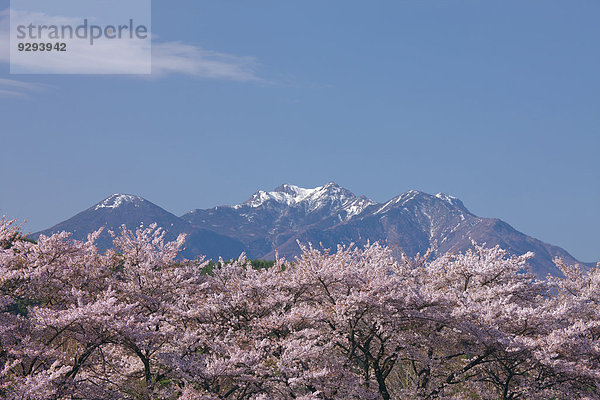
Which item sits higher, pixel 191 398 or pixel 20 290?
pixel 20 290

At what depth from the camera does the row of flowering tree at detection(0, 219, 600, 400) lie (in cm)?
1980

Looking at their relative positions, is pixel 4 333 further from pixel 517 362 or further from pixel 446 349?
pixel 517 362

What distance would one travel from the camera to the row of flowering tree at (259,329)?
1980 centimetres

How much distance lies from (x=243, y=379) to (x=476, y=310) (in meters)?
9.13

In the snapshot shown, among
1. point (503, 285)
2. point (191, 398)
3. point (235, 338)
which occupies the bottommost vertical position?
point (191, 398)

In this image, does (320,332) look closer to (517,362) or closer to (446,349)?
(446,349)

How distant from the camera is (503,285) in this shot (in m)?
27.8

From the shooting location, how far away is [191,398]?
1927 cm

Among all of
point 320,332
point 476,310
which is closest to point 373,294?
point 320,332

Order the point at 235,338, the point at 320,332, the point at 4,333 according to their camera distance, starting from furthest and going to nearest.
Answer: the point at 320,332 → the point at 235,338 → the point at 4,333

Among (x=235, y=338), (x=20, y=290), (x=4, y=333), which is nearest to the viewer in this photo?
(x=4, y=333)

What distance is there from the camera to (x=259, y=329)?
21.9m

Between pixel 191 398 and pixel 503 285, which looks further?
pixel 503 285

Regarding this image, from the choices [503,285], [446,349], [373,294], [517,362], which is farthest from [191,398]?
[503,285]
